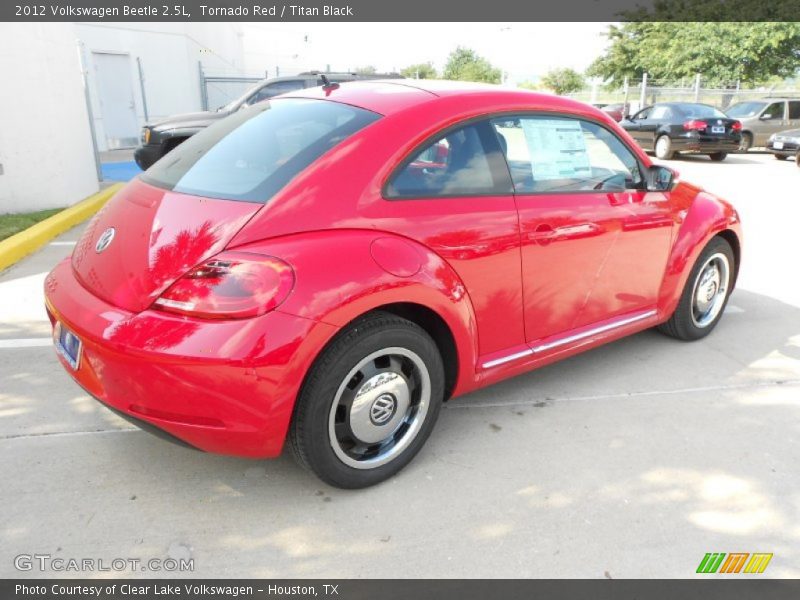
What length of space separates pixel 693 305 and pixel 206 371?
3.37 metres

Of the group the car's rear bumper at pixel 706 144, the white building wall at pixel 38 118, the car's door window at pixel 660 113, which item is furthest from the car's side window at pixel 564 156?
the car's door window at pixel 660 113

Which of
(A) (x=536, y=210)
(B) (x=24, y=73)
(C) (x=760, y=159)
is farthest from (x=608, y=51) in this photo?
(A) (x=536, y=210)

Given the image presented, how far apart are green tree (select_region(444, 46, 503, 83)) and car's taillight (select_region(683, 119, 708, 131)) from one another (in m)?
44.6

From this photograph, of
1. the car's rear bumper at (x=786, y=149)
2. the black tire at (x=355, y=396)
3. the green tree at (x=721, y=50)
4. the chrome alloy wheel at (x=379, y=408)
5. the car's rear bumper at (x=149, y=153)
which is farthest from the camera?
the green tree at (x=721, y=50)

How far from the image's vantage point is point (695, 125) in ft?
48.7

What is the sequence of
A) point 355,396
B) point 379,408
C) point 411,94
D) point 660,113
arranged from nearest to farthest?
point 355,396 < point 379,408 < point 411,94 < point 660,113

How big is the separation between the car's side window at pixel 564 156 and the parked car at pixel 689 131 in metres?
13.2

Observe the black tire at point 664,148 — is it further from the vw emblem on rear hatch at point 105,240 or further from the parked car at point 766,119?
the vw emblem on rear hatch at point 105,240

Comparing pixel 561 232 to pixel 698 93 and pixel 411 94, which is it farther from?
pixel 698 93

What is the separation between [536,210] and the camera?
2.92 m

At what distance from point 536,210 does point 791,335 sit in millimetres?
2738

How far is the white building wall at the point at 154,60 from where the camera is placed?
13.5 meters

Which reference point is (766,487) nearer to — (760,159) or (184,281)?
(184,281)
